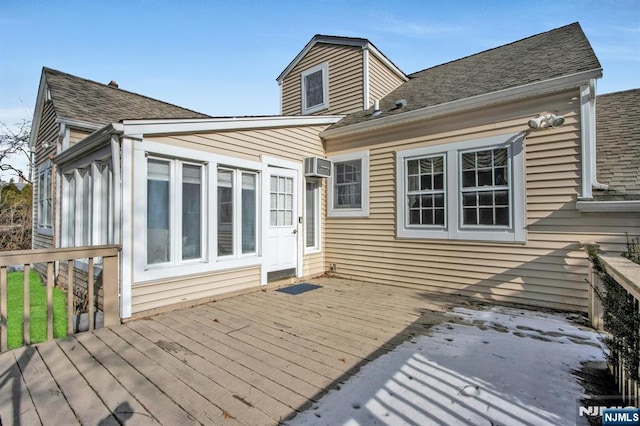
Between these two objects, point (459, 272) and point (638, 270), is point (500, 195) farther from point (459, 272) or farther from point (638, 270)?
point (638, 270)

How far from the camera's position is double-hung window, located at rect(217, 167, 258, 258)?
4.85 meters

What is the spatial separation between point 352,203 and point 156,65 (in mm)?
7347

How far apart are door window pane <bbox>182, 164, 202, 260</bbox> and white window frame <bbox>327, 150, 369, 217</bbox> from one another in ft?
9.64

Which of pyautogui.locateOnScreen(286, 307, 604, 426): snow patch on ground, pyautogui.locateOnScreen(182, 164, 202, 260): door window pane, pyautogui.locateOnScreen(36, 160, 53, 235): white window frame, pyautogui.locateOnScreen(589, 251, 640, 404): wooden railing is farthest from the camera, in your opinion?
pyautogui.locateOnScreen(36, 160, 53, 235): white window frame

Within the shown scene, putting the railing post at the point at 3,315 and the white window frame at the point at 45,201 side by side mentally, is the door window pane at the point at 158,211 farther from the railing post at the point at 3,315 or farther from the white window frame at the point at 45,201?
the white window frame at the point at 45,201

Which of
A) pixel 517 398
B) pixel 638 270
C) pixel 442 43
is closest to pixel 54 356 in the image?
pixel 517 398

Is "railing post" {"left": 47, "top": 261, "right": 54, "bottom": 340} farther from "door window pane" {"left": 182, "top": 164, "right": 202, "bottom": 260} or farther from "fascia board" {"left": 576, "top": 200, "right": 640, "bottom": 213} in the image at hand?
"fascia board" {"left": 576, "top": 200, "right": 640, "bottom": 213}

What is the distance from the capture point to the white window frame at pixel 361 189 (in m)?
6.19

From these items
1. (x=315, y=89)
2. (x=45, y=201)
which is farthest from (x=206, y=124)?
(x=45, y=201)

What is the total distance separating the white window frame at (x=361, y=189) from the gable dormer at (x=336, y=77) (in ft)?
6.83

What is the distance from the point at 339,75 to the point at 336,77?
11 cm

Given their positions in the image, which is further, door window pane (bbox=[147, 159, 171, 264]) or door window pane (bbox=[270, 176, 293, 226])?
door window pane (bbox=[270, 176, 293, 226])

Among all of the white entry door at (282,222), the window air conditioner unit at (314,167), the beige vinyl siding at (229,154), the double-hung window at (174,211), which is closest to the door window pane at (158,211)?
the double-hung window at (174,211)

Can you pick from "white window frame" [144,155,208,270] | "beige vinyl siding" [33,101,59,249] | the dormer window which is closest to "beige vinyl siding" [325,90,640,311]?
the dormer window
